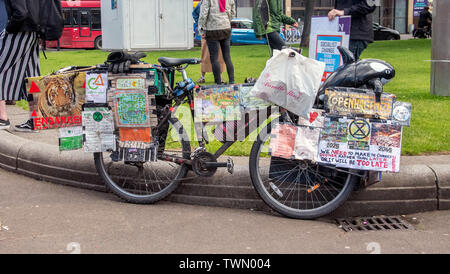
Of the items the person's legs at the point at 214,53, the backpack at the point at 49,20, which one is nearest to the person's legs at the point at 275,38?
the person's legs at the point at 214,53

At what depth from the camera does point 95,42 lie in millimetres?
30016

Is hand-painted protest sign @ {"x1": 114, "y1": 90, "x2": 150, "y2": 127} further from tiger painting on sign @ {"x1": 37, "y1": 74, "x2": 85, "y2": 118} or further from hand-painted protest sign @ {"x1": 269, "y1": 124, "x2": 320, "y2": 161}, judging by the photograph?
hand-painted protest sign @ {"x1": 269, "y1": 124, "x2": 320, "y2": 161}

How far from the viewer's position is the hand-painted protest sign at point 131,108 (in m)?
4.41

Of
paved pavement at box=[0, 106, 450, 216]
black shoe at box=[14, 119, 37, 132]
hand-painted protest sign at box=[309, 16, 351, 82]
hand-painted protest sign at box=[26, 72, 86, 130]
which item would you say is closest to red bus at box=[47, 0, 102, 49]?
black shoe at box=[14, 119, 37, 132]

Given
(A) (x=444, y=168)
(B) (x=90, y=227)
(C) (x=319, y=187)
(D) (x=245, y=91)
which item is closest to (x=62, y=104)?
(B) (x=90, y=227)

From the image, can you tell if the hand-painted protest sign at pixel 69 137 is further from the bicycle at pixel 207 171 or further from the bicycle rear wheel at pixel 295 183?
the bicycle rear wheel at pixel 295 183

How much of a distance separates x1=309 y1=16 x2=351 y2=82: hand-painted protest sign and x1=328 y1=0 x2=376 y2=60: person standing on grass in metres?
0.08

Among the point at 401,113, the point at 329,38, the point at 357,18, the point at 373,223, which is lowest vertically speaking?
the point at 373,223

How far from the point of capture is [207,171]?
4398mm

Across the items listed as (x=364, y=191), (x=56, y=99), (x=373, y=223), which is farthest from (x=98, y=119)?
(x=373, y=223)

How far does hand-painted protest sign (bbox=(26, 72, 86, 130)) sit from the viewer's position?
14.7 feet

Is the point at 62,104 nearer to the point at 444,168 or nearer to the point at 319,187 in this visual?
the point at 319,187

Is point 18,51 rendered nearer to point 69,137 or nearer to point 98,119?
point 69,137

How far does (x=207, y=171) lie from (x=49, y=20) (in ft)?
10.3
